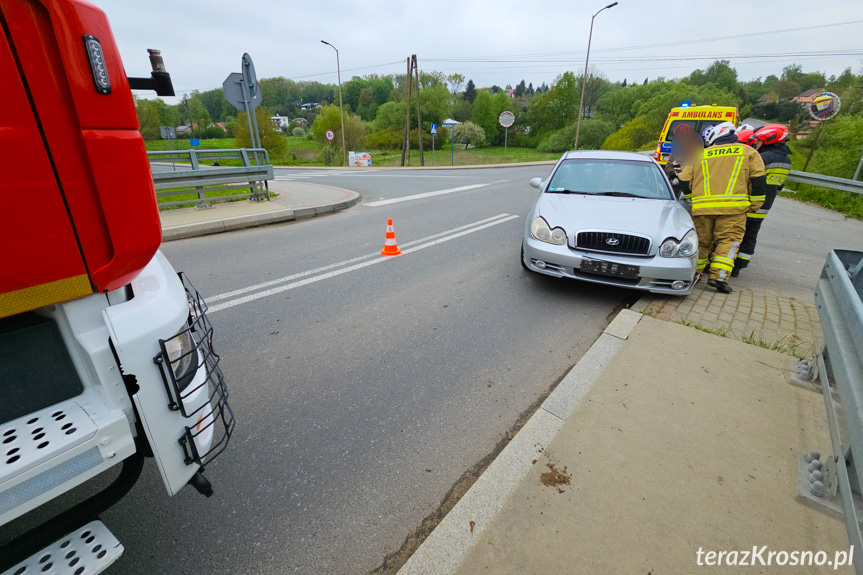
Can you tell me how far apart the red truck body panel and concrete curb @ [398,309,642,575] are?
1.71 meters

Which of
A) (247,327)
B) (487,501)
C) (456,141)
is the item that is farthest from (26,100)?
(456,141)

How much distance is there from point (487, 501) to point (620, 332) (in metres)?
2.35

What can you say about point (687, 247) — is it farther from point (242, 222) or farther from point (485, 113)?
point (485, 113)

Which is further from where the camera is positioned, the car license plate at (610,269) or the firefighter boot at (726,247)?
the firefighter boot at (726,247)

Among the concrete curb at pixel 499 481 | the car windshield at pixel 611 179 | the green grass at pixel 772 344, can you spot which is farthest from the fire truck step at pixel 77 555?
the car windshield at pixel 611 179

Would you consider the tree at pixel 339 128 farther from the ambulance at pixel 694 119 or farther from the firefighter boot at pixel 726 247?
the firefighter boot at pixel 726 247

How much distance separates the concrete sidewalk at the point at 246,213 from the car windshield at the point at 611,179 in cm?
580

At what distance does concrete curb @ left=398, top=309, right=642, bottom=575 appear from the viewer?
1.80 meters

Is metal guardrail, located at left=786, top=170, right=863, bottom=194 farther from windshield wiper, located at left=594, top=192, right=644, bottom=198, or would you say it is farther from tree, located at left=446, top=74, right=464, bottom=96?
tree, located at left=446, top=74, right=464, bottom=96

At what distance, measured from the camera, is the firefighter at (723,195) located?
4.64 meters

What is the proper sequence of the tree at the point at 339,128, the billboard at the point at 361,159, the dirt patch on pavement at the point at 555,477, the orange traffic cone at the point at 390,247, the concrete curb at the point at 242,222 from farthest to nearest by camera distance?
1. the tree at the point at 339,128
2. the billboard at the point at 361,159
3. the concrete curb at the point at 242,222
4. the orange traffic cone at the point at 390,247
5. the dirt patch on pavement at the point at 555,477

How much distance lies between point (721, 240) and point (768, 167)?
3.79ft

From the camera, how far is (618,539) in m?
1.86

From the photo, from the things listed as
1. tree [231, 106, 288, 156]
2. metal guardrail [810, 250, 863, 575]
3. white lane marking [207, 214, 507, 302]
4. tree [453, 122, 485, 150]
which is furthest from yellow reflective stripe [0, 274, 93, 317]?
tree [453, 122, 485, 150]
